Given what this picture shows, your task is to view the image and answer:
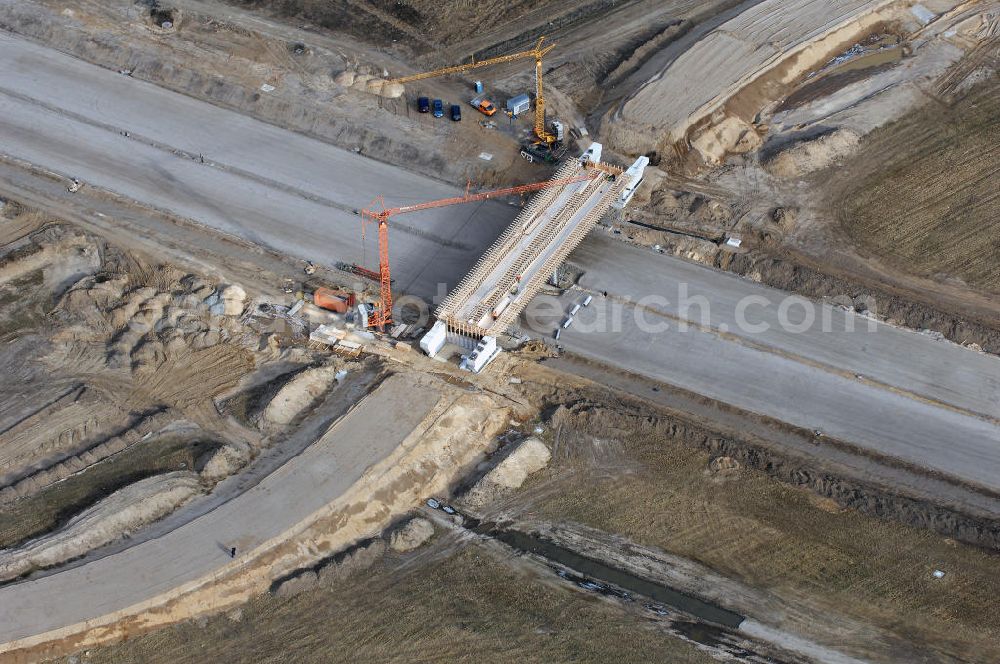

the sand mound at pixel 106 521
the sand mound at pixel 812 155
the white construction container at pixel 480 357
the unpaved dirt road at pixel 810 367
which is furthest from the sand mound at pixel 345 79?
the sand mound at pixel 106 521

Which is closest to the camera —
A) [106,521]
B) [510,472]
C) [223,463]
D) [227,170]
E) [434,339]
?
[106,521]

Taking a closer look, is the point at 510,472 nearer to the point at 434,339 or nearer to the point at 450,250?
the point at 434,339

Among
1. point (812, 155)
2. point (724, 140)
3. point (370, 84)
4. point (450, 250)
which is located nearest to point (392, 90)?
point (370, 84)

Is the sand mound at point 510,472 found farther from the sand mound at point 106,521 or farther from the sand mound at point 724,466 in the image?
the sand mound at point 106,521

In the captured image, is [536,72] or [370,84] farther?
[370,84]

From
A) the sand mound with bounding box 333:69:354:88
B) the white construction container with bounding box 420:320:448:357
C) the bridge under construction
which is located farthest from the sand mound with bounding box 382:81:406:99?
the white construction container with bounding box 420:320:448:357

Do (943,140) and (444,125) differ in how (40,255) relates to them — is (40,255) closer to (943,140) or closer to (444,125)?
(444,125)

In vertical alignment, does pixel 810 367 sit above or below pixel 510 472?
above

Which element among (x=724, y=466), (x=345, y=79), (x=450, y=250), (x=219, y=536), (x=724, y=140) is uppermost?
(x=724, y=140)
